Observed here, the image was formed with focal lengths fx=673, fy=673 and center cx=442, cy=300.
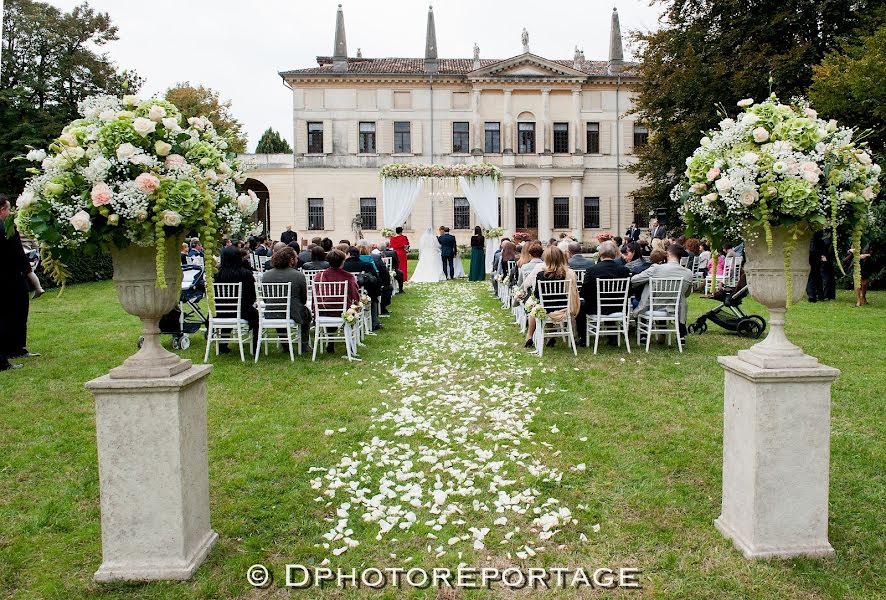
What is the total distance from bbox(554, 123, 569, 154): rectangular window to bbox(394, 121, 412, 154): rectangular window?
8.79 m

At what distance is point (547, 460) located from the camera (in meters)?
4.74

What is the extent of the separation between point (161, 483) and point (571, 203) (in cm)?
3907

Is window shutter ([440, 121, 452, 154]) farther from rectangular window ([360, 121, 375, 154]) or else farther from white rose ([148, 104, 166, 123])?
white rose ([148, 104, 166, 123])

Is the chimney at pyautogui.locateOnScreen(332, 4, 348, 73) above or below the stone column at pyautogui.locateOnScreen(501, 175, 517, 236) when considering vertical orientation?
above

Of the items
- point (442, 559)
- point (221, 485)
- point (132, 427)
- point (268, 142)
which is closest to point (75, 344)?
point (221, 485)

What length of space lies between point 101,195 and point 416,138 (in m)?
38.1

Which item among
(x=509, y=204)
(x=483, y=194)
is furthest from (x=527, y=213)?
(x=483, y=194)

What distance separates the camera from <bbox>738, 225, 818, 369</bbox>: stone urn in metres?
3.27

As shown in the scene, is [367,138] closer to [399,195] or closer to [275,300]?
[399,195]

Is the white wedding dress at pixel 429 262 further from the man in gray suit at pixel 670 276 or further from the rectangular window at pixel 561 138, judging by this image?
the rectangular window at pixel 561 138

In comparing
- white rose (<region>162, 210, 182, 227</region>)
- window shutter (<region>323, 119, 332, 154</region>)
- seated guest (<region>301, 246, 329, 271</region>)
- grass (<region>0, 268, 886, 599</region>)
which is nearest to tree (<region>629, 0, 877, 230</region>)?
grass (<region>0, 268, 886, 599</region>)

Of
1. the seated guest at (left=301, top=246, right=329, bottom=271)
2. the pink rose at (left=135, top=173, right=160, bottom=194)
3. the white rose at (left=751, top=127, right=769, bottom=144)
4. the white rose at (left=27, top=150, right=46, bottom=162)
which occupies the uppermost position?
the white rose at (left=751, top=127, right=769, bottom=144)

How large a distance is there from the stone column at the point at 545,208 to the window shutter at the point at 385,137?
9.28 meters

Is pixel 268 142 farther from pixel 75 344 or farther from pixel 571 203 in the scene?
pixel 75 344
